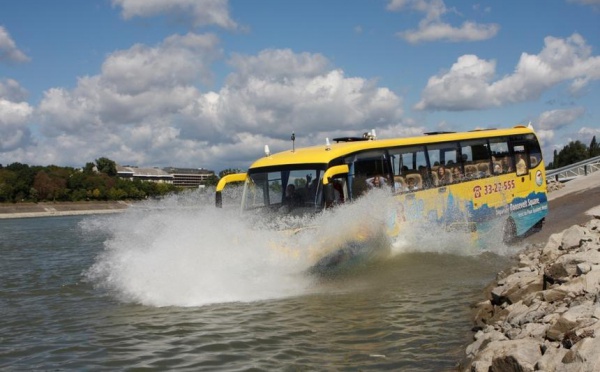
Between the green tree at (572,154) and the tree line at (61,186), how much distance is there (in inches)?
3758

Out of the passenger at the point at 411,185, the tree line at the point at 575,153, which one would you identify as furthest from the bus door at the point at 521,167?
the tree line at the point at 575,153

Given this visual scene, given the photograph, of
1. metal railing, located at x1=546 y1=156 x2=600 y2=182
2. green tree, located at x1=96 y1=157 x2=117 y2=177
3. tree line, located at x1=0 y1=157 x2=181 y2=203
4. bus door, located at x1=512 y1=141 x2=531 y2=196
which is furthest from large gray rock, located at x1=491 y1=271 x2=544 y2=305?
green tree, located at x1=96 y1=157 x2=117 y2=177

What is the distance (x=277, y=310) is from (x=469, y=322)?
140 inches

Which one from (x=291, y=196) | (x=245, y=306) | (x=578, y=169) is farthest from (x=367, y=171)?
(x=578, y=169)

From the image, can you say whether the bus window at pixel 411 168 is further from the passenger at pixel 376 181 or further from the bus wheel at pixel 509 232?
the bus wheel at pixel 509 232

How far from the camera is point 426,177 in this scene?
16.7 metres

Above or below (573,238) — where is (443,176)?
above

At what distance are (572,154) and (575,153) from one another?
0.63 metres

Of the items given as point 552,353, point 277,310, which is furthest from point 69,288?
point 552,353

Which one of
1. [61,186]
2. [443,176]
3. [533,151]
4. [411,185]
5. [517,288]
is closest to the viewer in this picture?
[517,288]

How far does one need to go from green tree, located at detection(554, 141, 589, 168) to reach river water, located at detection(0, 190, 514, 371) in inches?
4205

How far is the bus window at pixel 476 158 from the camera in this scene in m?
18.0

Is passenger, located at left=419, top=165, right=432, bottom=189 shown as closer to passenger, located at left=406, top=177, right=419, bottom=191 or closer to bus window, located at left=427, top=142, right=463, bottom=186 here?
bus window, located at left=427, top=142, right=463, bottom=186

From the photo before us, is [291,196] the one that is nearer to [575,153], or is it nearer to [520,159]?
[520,159]
